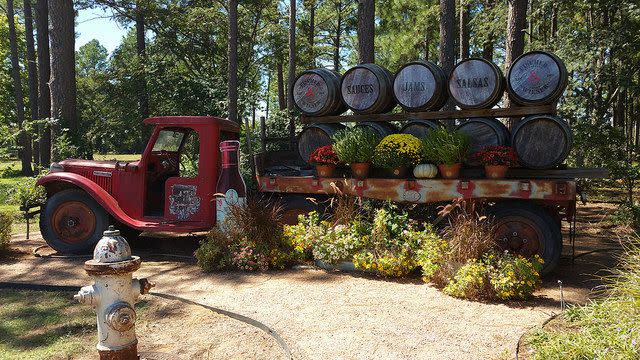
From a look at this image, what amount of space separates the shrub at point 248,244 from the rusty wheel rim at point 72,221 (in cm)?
196

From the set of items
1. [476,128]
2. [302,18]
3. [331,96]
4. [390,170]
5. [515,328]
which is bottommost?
[515,328]

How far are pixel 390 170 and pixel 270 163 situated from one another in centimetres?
212

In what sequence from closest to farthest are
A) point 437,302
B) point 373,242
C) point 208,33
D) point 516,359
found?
point 516,359 < point 437,302 < point 373,242 < point 208,33

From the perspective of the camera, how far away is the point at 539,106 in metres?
5.71

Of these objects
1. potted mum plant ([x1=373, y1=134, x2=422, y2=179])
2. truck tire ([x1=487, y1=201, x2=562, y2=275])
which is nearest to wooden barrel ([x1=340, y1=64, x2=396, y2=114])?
potted mum plant ([x1=373, y1=134, x2=422, y2=179])

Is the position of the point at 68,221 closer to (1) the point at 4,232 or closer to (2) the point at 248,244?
(1) the point at 4,232

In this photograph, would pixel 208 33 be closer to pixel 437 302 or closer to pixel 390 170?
pixel 390 170

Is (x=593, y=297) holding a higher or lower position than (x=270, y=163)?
lower

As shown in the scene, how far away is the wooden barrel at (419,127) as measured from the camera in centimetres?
631

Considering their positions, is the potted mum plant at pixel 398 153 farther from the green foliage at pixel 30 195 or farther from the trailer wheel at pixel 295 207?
the green foliage at pixel 30 195

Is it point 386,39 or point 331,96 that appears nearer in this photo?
point 331,96

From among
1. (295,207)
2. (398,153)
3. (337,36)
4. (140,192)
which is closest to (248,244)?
(295,207)

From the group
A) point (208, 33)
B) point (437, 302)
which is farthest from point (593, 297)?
point (208, 33)

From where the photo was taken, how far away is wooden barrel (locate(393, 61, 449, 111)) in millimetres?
6374
